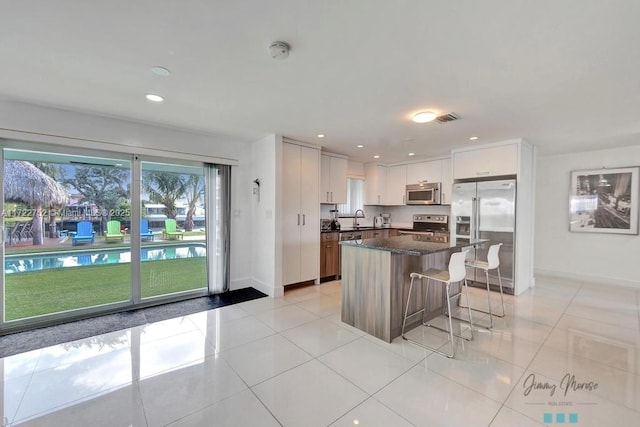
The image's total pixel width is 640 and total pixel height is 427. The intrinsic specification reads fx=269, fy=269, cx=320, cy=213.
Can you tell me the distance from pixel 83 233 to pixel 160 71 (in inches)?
98.6

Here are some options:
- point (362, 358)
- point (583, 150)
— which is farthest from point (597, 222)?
point (362, 358)

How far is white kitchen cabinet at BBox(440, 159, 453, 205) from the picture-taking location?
541 cm

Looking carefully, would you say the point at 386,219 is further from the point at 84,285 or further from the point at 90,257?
the point at 84,285

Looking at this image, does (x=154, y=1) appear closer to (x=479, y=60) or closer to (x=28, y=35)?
(x=28, y=35)

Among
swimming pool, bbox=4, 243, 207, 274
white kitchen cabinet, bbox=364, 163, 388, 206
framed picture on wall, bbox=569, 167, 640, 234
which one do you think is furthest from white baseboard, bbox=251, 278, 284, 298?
framed picture on wall, bbox=569, 167, 640, 234

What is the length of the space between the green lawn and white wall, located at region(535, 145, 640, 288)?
263 inches

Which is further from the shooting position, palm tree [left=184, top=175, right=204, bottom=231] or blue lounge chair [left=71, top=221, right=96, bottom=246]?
palm tree [left=184, top=175, right=204, bottom=231]

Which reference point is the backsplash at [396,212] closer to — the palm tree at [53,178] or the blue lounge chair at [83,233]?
the blue lounge chair at [83,233]

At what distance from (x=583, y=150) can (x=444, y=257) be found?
3807 millimetres

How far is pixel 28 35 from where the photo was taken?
1.74 meters

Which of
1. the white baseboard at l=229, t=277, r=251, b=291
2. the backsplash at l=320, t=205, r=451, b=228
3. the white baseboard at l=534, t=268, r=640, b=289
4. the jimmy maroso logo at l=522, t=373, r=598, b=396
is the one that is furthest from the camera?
the backsplash at l=320, t=205, r=451, b=228

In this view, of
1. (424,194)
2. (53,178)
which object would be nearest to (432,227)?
(424,194)

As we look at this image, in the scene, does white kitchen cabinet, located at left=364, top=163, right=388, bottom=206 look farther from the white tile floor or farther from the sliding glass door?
the white tile floor

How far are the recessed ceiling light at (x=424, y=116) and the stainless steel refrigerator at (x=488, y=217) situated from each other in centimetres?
201
